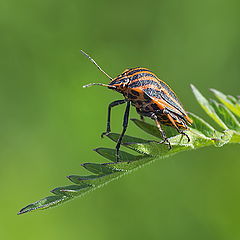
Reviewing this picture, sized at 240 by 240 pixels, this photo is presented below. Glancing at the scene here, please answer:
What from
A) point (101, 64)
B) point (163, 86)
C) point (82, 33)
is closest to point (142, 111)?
point (163, 86)

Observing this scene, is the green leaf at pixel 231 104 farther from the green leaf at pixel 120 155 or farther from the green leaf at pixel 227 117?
the green leaf at pixel 120 155

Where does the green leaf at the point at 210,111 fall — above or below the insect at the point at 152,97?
below

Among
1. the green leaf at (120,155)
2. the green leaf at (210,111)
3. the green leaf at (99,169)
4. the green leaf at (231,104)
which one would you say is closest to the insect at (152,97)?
the green leaf at (210,111)

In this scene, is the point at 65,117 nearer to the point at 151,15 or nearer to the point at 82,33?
the point at 82,33

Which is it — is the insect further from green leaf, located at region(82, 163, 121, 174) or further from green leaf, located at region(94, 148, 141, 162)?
green leaf, located at region(82, 163, 121, 174)

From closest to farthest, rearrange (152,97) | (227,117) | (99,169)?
1. (99,169)
2. (227,117)
3. (152,97)

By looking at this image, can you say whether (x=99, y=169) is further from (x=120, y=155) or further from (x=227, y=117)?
(x=227, y=117)

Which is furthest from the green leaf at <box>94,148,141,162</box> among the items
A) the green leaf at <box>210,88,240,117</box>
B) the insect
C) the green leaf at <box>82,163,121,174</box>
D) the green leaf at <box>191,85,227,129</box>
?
the green leaf at <box>210,88,240,117</box>

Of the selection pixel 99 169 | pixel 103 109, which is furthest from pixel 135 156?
pixel 103 109
